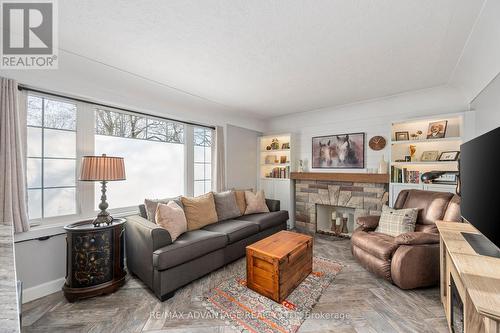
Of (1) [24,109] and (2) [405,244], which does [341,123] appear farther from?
(1) [24,109]

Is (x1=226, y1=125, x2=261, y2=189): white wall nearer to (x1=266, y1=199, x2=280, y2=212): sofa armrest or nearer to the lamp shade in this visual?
(x1=266, y1=199, x2=280, y2=212): sofa armrest

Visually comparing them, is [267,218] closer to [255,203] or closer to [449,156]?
[255,203]

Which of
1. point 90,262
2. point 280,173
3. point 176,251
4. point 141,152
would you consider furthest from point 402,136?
point 90,262

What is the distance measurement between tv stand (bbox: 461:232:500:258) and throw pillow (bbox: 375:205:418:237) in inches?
35.5

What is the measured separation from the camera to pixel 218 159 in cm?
418

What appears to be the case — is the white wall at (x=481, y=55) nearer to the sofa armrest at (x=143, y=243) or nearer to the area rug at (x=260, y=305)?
the area rug at (x=260, y=305)

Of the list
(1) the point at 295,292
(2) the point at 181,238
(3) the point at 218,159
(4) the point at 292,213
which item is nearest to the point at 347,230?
(4) the point at 292,213

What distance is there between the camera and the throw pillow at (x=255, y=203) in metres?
3.86

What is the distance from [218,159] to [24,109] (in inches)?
104

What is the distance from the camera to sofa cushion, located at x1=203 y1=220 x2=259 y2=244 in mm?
2848

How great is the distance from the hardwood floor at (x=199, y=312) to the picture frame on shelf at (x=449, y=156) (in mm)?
1869

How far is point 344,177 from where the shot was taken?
3.91m

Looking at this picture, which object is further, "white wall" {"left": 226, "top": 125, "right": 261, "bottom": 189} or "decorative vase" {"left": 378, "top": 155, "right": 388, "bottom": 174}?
"white wall" {"left": 226, "top": 125, "right": 261, "bottom": 189}

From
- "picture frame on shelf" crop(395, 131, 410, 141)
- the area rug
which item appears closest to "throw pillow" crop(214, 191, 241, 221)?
the area rug
